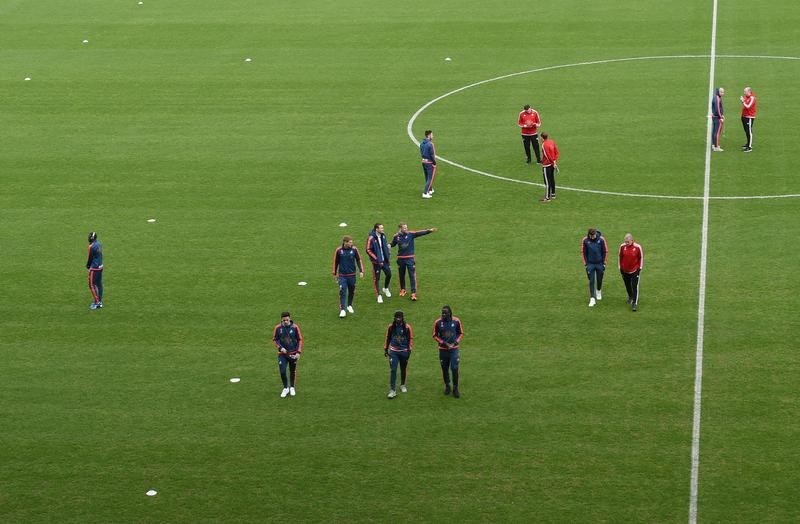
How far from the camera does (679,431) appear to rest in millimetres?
24422

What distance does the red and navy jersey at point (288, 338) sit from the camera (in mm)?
25984

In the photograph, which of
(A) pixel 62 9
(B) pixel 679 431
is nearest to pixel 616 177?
(B) pixel 679 431

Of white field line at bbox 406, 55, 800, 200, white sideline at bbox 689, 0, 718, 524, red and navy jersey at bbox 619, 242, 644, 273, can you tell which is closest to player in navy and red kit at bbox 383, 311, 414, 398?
white sideline at bbox 689, 0, 718, 524

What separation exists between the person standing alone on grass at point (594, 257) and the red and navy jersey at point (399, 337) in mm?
5988

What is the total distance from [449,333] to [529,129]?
15760 mm

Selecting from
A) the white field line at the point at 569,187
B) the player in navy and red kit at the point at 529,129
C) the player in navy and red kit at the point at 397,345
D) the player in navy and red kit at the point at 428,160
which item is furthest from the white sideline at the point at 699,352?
the player in navy and red kit at the point at 428,160

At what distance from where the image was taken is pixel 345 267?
29859mm

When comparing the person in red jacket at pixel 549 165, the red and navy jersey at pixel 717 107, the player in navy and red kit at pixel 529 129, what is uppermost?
the red and navy jersey at pixel 717 107

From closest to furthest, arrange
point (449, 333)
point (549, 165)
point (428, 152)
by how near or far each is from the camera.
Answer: point (449, 333) → point (549, 165) → point (428, 152)

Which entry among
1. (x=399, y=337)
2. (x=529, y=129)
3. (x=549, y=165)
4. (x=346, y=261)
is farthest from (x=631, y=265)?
(x=529, y=129)

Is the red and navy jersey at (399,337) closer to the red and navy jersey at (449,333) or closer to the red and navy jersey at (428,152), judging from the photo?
the red and navy jersey at (449,333)

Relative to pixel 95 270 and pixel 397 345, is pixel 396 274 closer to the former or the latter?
pixel 397 345

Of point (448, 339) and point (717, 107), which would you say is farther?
point (717, 107)

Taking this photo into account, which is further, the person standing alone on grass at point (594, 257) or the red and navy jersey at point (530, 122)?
the red and navy jersey at point (530, 122)
